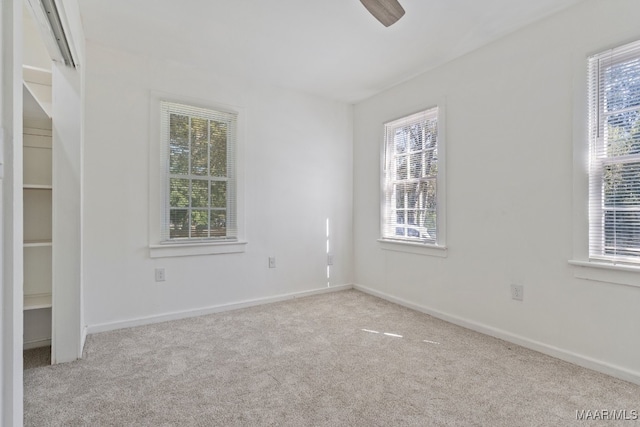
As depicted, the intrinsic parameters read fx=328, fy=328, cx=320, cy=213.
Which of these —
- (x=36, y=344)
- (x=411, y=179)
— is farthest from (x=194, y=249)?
(x=411, y=179)

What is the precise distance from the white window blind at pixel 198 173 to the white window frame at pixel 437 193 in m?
1.75

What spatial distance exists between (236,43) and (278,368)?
2665 mm

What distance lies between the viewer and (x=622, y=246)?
2141mm

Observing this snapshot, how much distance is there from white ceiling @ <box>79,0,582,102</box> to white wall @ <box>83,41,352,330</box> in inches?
11.0

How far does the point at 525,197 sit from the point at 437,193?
827 millimetres

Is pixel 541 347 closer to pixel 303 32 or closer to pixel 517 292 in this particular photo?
pixel 517 292

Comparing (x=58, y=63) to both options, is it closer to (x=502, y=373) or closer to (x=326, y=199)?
(x=326, y=199)

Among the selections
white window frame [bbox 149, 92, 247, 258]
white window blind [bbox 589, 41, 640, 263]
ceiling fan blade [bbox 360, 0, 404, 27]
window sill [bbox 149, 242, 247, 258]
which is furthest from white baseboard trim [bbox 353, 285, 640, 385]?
ceiling fan blade [bbox 360, 0, 404, 27]

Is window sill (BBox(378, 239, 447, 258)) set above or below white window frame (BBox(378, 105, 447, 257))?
below

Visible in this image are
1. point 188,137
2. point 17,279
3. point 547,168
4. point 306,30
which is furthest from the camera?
point 188,137

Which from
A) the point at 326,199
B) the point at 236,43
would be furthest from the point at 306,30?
the point at 326,199

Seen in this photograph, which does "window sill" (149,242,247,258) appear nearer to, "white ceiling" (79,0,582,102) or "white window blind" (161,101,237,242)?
"white window blind" (161,101,237,242)

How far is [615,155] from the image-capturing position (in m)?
2.17

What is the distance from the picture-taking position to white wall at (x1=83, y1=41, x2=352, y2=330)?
2.90m
